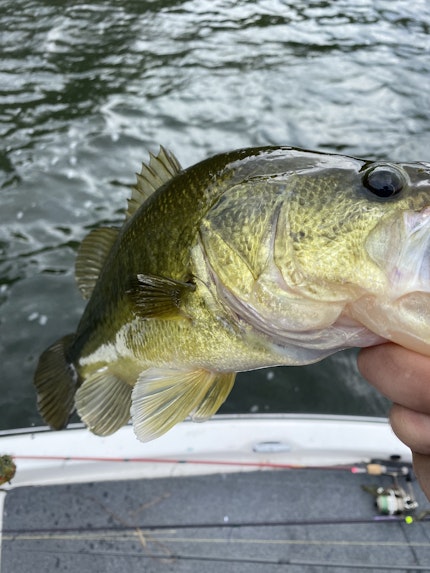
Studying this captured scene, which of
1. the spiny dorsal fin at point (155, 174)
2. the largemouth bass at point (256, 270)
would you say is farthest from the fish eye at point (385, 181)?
the spiny dorsal fin at point (155, 174)

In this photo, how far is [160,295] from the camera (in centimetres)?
153

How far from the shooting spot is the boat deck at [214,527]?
9.26ft

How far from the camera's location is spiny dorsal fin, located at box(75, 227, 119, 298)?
2195mm

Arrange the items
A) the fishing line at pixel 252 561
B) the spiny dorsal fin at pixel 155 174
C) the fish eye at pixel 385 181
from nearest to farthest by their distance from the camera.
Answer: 1. the fish eye at pixel 385 181
2. the spiny dorsal fin at pixel 155 174
3. the fishing line at pixel 252 561

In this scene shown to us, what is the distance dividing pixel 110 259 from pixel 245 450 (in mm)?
1698

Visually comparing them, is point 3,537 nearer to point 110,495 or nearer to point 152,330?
point 110,495

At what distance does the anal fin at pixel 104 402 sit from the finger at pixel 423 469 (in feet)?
3.38

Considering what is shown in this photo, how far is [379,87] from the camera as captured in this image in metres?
8.01

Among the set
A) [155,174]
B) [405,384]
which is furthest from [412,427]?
[155,174]

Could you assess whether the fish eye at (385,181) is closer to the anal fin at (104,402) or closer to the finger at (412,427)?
the finger at (412,427)

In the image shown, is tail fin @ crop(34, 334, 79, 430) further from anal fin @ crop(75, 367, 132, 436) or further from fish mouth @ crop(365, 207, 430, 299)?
fish mouth @ crop(365, 207, 430, 299)

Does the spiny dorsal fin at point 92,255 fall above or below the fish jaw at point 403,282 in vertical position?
below

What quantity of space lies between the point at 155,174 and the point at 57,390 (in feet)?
3.34

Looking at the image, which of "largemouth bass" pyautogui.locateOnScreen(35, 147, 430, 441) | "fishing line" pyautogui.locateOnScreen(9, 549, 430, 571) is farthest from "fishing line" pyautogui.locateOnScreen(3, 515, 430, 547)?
"largemouth bass" pyautogui.locateOnScreen(35, 147, 430, 441)
